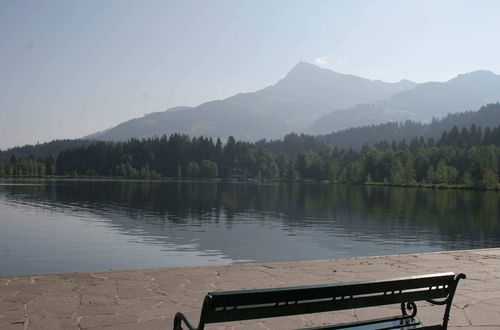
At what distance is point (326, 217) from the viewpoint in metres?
56.7

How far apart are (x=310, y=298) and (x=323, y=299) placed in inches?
8.4

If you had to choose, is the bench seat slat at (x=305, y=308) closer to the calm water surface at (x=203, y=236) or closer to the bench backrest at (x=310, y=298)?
the bench backrest at (x=310, y=298)

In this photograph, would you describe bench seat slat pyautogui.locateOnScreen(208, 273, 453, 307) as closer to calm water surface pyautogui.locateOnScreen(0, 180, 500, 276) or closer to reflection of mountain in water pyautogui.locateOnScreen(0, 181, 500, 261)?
calm water surface pyautogui.locateOnScreen(0, 180, 500, 276)

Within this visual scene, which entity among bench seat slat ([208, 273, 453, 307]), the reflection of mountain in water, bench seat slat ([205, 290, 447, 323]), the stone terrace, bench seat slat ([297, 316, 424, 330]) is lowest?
the reflection of mountain in water

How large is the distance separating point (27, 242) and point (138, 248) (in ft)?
25.6

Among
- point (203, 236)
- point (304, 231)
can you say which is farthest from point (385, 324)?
point (304, 231)

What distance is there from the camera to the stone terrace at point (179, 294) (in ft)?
23.1

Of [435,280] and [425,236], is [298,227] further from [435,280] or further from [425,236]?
[435,280]

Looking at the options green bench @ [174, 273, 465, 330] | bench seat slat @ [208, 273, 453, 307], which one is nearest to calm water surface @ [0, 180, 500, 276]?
green bench @ [174, 273, 465, 330]

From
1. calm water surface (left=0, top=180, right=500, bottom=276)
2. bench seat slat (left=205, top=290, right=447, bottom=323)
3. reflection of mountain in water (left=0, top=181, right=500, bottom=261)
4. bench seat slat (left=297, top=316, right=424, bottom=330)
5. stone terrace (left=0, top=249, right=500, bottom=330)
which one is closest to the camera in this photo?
bench seat slat (left=205, top=290, right=447, bottom=323)

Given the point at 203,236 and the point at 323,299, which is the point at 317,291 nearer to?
the point at 323,299

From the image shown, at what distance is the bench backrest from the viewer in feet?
13.5

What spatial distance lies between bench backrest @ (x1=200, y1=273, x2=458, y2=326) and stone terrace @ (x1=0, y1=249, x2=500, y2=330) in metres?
2.39

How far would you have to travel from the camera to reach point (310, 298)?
4398mm
